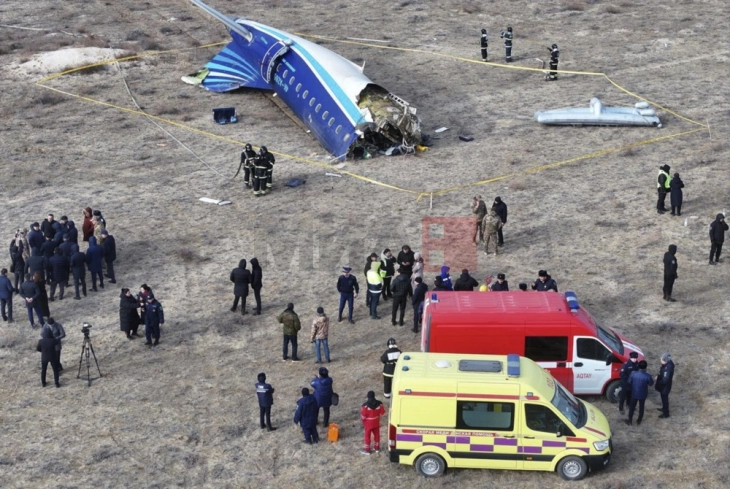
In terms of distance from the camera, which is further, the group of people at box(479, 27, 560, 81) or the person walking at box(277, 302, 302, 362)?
the group of people at box(479, 27, 560, 81)

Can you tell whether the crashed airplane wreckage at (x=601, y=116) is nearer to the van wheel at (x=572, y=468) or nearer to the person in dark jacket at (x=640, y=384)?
the person in dark jacket at (x=640, y=384)

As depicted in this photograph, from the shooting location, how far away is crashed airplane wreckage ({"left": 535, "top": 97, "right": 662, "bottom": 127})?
37.2 metres

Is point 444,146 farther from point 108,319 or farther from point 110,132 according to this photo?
point 108,319

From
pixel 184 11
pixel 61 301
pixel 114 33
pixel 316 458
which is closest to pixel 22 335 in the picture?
pixel 61 301

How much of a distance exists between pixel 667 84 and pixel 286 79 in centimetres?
1454

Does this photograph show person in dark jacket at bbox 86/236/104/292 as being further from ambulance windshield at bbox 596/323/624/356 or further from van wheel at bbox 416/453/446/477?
ambulance windshield at bbox 596/323/624/356

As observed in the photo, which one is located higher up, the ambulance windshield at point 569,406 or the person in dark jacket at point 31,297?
the person in dark jacket at point 31,297

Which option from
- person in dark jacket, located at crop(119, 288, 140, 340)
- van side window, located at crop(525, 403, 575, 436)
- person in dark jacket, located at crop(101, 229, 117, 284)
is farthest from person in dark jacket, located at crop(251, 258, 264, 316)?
van side window, located at crop(525, 403, 575, 436)

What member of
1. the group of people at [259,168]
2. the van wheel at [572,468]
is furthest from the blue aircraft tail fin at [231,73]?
the van wheel at [572,468]

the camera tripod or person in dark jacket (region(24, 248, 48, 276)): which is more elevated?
person in dark jacket (region(24, 248, 48, 276))

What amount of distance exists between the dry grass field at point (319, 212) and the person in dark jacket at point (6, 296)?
0.41m

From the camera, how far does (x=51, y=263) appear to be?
88.5 feet

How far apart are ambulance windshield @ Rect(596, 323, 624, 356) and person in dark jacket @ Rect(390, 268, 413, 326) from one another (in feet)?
16.6

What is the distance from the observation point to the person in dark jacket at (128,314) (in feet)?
81.9
